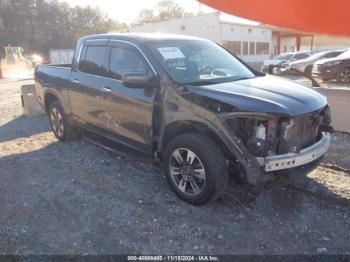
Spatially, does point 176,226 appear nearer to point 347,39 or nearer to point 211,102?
point 211,102

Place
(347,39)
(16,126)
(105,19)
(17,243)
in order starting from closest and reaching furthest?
1. (347,39)
2. (17,243)
3. (16,126)
4. (105,19)

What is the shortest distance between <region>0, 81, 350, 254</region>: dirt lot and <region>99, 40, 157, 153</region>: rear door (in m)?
0.62

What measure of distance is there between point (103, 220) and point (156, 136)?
1139 millimetres

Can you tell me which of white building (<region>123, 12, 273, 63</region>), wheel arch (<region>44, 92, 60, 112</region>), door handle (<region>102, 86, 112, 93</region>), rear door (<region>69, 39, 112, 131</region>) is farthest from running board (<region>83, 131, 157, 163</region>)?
white building (<region>123, 12, 273, 63</region>)

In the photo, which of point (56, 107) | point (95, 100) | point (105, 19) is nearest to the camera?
point (95, 100)

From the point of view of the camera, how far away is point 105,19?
6550 centimetres

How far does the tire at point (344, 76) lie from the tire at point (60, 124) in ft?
40.0

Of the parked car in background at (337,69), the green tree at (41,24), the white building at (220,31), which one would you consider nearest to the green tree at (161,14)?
the green tree at (41,24)

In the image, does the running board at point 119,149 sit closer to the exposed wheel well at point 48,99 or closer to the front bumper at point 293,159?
the exposed wheel well at point 48,99

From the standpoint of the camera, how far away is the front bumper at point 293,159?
333 centimetres

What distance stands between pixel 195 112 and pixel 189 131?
0.35 m

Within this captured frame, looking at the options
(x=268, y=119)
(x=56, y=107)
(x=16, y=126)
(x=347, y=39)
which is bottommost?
A: (x=16, y=126)

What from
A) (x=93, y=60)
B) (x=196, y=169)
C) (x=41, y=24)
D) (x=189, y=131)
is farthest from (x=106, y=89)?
(x=41, y=24)

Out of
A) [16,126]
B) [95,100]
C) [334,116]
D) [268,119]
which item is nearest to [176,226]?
[268,119]
